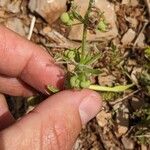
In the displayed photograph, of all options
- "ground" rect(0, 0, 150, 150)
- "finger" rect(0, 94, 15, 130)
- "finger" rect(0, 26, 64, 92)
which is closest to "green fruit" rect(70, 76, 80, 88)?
"finger" rect(0, 26, 64, 92)

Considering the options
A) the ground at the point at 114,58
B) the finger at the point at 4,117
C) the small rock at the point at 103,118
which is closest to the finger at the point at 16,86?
the finger at the point at 4,117

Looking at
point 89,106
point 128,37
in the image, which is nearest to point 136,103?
point 128,37

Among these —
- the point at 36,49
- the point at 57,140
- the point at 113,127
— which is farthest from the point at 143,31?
the point at 57,140

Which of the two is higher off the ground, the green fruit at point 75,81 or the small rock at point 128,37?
the green fruit at point 75,81

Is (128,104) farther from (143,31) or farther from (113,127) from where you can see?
(143,31)

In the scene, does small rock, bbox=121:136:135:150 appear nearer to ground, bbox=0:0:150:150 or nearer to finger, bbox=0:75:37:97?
ground, bbox=0:0:150:150

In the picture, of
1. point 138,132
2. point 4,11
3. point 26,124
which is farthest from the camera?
point 4,11

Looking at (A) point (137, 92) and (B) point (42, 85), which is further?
(A) point (137, 92)

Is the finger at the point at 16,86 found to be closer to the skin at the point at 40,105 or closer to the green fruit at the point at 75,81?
the skin at the point at 40,105

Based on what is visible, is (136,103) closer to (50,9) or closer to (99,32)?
(99,32)
